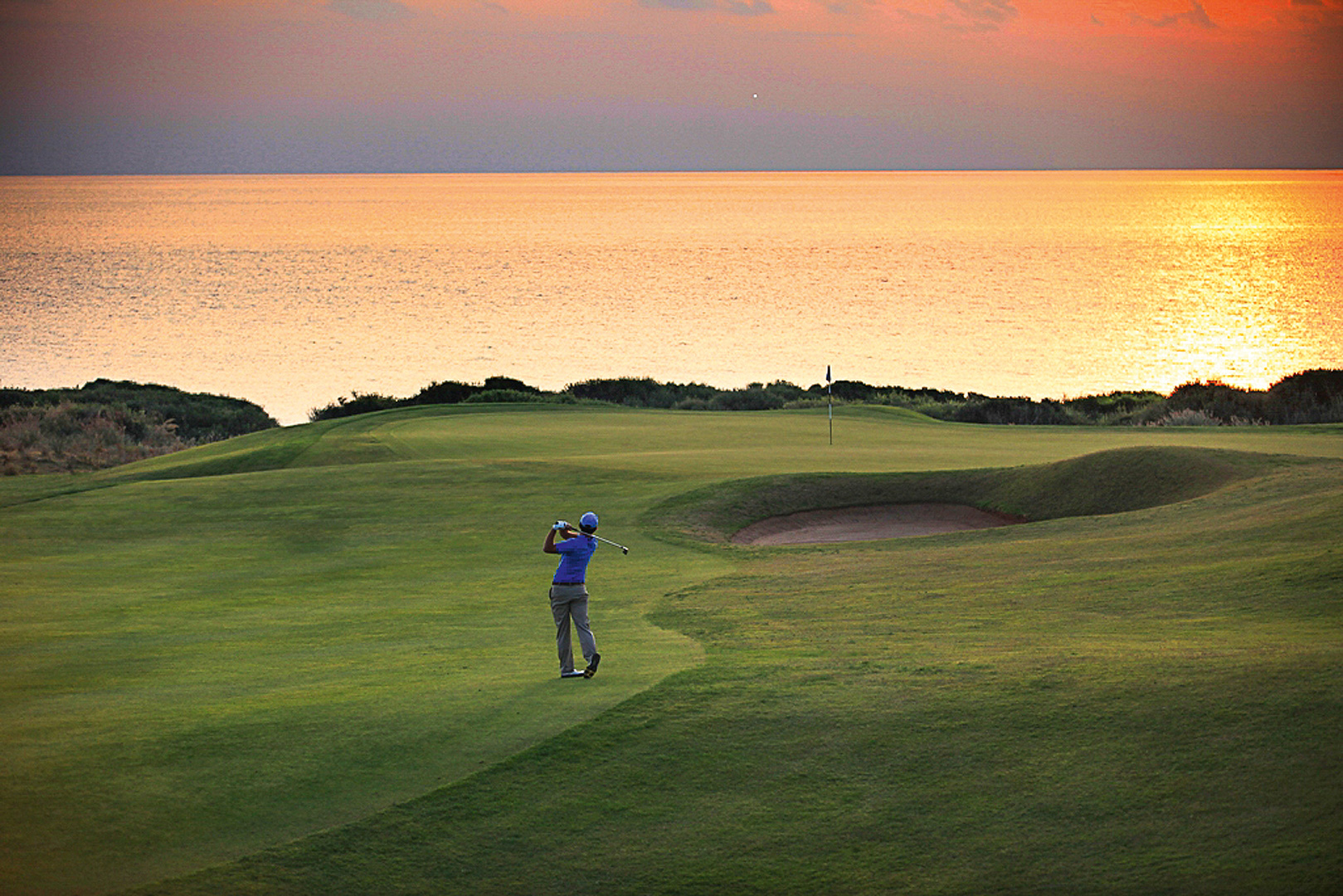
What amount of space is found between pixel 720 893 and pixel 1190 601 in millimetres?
8207

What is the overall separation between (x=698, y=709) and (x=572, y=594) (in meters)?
2.24

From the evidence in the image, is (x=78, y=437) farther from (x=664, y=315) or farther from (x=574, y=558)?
(x=664, y=315)

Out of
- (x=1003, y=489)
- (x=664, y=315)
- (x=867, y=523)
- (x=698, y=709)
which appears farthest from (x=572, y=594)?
(x=664, y=315)

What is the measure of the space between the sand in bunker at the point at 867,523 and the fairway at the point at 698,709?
1.74m

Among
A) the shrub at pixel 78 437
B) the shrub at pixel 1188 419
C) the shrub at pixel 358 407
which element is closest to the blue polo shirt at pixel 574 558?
the shrub at pixel 78 437

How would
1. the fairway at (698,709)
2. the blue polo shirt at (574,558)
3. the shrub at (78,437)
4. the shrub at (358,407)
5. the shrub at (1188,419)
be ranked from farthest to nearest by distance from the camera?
the shrub at (358,407) < the shrub at (1188,419) < the shrub at (78,437) < the blue polo shirt at (574,558) < the fairway at (698,709)

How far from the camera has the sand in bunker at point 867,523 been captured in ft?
76.9

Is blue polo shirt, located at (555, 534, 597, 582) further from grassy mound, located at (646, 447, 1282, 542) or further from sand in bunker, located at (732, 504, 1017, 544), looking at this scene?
sand in bunker, located at (732, 504, 1017, 544)

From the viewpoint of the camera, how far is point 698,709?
34.3 ft

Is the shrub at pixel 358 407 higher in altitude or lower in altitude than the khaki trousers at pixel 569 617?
higher

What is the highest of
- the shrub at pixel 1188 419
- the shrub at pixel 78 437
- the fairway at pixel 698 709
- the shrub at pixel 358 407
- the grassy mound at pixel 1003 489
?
the shrub at pixel 358 407

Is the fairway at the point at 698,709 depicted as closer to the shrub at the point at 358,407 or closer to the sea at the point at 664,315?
the shrub at the point at 358,407

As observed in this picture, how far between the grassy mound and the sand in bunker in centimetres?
19

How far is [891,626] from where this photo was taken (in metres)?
14.0
